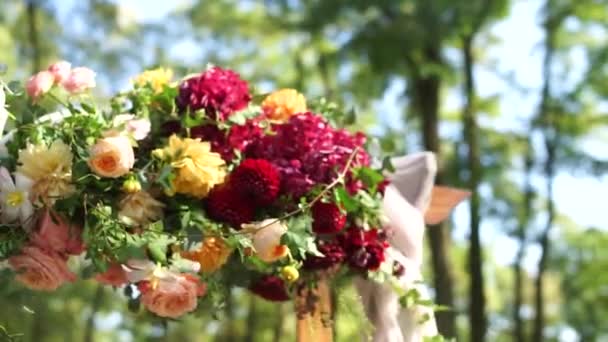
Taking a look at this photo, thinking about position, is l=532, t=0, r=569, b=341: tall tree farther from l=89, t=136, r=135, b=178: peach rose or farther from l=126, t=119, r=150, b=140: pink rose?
l=89, t=136, r=135, b=178: peach rose

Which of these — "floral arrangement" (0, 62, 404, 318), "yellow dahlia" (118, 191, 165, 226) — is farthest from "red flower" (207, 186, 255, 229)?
"yellow dahlia" (118, 191, 165, 226)

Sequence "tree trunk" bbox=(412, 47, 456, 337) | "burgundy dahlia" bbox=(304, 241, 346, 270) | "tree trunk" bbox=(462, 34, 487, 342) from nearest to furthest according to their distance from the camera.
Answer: "burgundy dahlia" bbox=(304, 241, 346, 270) → "tree trunk" bbox=(412, 47, 456, 337) → "tree trunk" bbox=(462, 34, 487, 342)

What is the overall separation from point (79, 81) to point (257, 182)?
1.44 feet

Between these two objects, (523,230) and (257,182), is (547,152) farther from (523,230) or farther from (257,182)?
(257,182)

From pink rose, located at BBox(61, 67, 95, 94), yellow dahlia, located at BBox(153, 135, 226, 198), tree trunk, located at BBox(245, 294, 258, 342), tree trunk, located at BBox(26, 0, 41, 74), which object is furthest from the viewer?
tree trunk, located at BBox(245, 294, 258, 342)

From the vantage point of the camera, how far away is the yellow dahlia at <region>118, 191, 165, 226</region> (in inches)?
82.8

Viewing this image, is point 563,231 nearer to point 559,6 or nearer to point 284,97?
point 559,6

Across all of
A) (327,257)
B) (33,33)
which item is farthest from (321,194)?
(33,33)

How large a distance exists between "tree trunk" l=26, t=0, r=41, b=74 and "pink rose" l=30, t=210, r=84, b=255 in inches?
339

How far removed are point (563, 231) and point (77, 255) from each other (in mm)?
10910

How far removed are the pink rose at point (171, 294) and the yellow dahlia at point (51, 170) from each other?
0.25m

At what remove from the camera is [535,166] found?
10.7 meters

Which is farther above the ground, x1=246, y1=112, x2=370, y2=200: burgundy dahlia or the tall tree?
the tall tree

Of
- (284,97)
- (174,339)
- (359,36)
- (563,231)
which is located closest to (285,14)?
(359,36)
